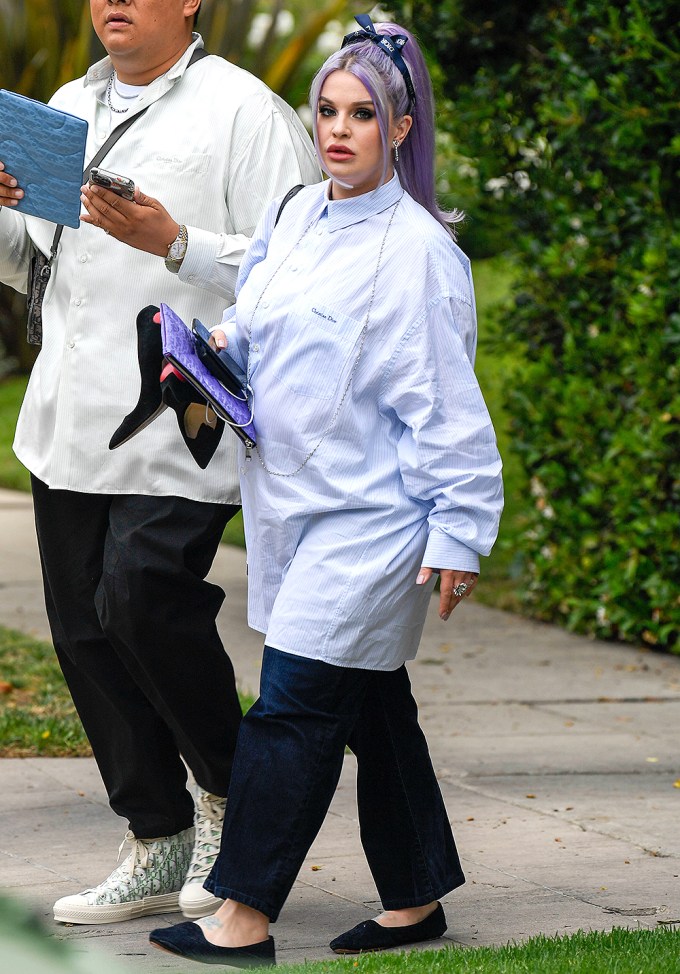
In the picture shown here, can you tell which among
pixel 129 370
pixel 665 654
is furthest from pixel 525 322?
pixel 129 370

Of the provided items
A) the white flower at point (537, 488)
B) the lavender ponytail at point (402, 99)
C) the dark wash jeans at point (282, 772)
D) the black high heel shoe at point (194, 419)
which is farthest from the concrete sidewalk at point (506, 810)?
the lavender ponytail at point (402, 99)

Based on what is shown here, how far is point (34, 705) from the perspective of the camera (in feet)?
18.7

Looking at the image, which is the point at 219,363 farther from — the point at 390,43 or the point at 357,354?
the point at 390,43

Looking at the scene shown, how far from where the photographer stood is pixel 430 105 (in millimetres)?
3252

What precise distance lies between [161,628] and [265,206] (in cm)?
102

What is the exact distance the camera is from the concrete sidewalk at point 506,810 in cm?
361

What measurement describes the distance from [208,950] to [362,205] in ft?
5.24

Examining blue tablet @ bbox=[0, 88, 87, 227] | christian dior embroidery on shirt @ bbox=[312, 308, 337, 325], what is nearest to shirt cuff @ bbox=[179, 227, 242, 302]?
blue tablet @ bbox=[0, 88, 87, 227]

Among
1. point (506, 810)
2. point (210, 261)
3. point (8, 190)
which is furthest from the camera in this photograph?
point (506, 810)

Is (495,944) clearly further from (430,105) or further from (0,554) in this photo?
(0,554)

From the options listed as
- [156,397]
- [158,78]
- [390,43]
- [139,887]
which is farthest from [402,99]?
[139,887]

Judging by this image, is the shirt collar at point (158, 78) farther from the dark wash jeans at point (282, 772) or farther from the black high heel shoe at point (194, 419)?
the dark wash jeans at point (282, 772)

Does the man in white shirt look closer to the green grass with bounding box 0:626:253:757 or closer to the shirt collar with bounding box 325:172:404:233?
the shirt collar with bounding box 325:172:404:233

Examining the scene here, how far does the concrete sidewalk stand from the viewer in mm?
3611
